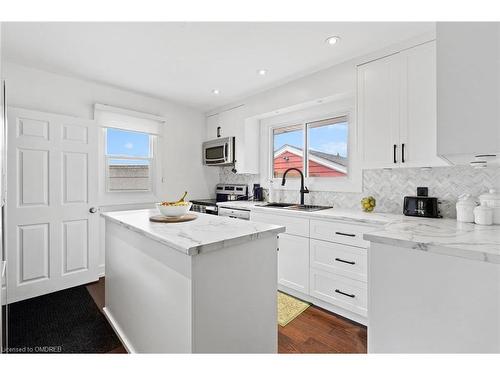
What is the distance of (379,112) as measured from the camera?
7.35ft

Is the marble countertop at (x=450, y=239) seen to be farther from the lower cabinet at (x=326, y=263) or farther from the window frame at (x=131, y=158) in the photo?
the window frame at (x=131, y=158)

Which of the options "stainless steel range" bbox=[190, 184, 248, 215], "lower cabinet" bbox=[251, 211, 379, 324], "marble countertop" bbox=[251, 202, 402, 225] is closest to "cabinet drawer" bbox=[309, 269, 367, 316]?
"lower cabinet" bbox=[251, 211, 379, 324]

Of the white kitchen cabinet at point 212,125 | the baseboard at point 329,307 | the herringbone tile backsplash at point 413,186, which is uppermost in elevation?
the white kitchen cabinet at point 212,125

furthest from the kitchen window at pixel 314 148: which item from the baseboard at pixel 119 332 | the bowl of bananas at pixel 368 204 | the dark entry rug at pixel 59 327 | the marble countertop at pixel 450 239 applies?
the dark entry rug at pixel 59 327

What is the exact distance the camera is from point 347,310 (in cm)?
214

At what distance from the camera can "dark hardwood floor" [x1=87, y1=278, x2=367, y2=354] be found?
1.78 m

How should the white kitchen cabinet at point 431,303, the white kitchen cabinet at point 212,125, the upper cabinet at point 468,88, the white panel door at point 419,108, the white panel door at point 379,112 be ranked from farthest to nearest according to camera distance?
the white kitchen cabinet at point 212,125 → the white panel door at point 379,112 → the white panel door at point 419,108 → the white kitchen cabinet at point 431,303 → the upper cabinet at point 468,88

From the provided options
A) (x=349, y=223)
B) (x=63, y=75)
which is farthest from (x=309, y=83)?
(x=63, y=75)

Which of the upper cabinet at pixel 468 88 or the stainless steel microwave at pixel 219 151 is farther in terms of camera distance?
the stainless steel microwave at pixel 219 151

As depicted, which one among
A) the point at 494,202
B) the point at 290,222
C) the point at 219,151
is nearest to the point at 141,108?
the point at 219,151

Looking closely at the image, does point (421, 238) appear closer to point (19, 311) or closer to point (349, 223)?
point (349, 223)

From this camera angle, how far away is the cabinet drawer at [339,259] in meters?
2.05

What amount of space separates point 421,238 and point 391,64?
65.8 inches

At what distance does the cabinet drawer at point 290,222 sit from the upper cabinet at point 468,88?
159 cm
